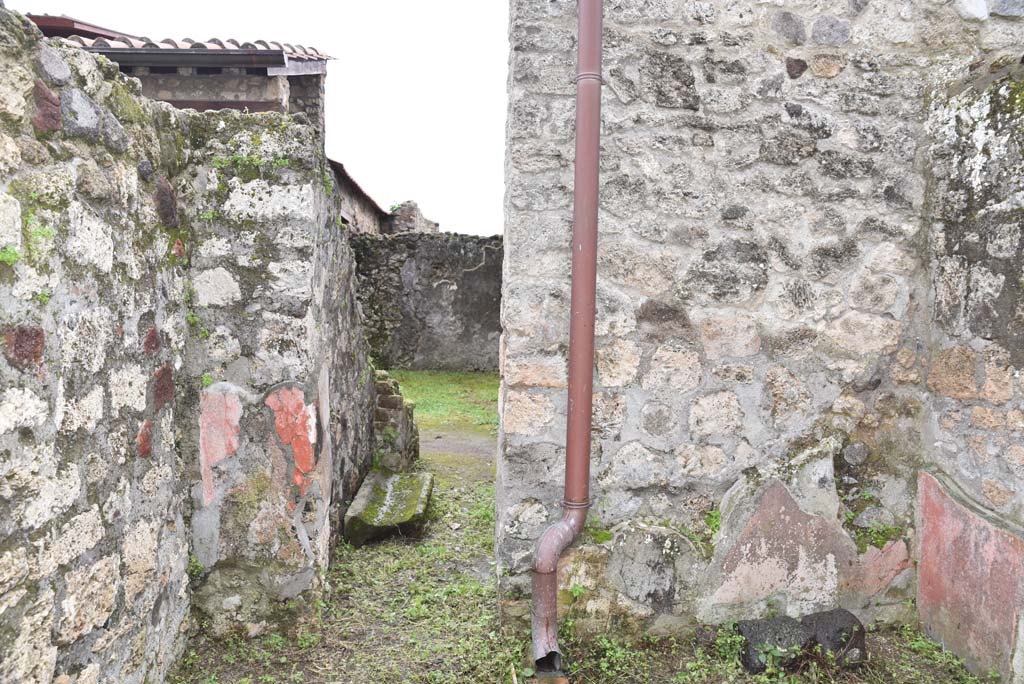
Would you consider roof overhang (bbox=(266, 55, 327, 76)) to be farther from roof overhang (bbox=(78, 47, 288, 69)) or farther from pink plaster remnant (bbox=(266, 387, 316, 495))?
pink plaster remnant (bbox=(266, 387, 316, 495))

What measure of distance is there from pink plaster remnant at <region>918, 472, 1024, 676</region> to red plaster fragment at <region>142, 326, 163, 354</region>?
299 cm

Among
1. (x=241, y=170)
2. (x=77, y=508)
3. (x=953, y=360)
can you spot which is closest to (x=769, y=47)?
(x=953, y=360)

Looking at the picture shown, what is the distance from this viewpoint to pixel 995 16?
2.62m

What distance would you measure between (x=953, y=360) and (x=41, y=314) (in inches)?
119

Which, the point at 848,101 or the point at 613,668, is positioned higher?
the point at 848,101

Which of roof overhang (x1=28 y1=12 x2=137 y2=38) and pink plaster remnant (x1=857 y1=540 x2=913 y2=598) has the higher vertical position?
roof overhang (x1=28 y1=12 x2=137 y2=38)

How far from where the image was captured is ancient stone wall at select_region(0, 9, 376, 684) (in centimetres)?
161

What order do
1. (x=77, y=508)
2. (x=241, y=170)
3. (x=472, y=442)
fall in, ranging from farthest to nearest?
(x=472, y=442), (x=241, y=170), (x=77, y=508)

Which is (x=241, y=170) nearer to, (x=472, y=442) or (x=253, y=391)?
(x=253, y=391)

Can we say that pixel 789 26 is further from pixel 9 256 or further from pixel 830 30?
pixel 9 256

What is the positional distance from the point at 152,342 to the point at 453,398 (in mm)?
6396

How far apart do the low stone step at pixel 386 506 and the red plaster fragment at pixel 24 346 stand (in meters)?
2.19

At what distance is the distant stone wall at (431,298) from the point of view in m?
10.6

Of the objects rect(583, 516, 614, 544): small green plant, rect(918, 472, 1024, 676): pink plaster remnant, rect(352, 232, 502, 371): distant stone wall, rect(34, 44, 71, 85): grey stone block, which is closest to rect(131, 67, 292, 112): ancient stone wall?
rect(352, 232, 502, 371): distant stone wall
